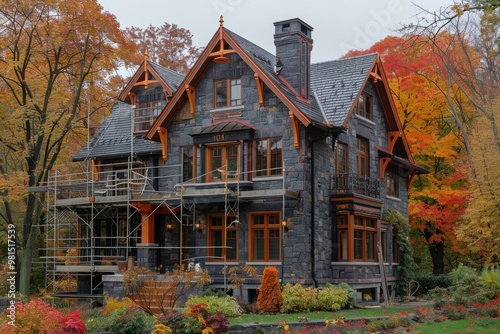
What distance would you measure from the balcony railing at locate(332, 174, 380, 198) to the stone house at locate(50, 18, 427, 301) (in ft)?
0.16

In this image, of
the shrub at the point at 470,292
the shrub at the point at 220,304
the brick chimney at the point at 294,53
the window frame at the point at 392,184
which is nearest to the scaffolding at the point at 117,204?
the brick chimney at the point at 294,53

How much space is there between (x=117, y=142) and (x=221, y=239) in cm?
790

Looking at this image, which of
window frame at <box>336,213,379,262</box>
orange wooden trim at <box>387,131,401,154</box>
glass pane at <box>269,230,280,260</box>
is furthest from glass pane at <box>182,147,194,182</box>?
orange wooden trim at <box>387,131,401,154</box>

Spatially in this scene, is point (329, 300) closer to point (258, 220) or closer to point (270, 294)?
point (270, 294)

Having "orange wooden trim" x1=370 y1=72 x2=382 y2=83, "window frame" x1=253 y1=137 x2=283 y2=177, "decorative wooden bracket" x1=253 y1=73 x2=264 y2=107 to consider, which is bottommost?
"window frame" x1=253 y1=137 x2=283 y2=177

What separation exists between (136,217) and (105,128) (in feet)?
17.6

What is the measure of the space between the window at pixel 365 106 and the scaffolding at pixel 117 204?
621 centimetres

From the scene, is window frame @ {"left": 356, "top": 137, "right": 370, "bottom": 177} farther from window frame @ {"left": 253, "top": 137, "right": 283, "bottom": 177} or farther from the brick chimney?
window frame @ {"left": 253, "top": 137, "right": 283, "bottom": 177}

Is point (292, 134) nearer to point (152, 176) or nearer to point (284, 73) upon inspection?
point (284, 73)

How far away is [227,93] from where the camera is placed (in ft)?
92.3

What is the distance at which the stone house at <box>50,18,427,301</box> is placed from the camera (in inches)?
1041

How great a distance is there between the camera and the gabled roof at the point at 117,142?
31033mm

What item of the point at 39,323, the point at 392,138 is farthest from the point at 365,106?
the point at 39,323

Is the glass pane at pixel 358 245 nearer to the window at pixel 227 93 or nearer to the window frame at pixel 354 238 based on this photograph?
the window frame at pixel 354 238
